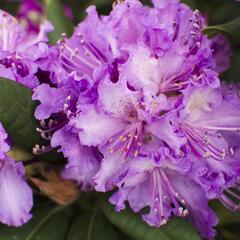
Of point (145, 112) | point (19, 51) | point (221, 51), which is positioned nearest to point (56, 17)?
point (19, 51)

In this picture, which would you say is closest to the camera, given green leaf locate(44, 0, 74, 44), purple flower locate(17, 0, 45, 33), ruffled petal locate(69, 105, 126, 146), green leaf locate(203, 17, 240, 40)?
ruffled petal locate(69, 105, 126, 146)

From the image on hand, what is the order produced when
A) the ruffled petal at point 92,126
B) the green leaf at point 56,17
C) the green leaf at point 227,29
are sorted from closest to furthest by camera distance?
the ruffled petal at point 92,126 < the green leaf at point 227,29 < the green leaf at point 56,17

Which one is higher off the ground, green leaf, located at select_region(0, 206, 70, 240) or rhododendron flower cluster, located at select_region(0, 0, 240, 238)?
rhododendron flower cluster, located at select_region(0, 0, 240, 238)

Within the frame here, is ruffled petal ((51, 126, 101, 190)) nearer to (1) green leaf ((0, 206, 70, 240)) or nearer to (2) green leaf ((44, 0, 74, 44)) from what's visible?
(1) green leaf ((0, 206, 70, 240))

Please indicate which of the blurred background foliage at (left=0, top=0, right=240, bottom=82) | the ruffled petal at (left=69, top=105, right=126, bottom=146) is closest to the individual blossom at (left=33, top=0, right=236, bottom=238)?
the ruffled petal at (left=69, top=105, right=126, bottom=146)

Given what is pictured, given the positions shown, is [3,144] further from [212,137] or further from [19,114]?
[212,137]

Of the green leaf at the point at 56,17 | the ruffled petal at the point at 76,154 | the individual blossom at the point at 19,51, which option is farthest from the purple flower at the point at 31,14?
the ruffled petal at the point at 76,154

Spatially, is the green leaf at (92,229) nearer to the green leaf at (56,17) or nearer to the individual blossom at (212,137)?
the individual blossom at (212,137)
